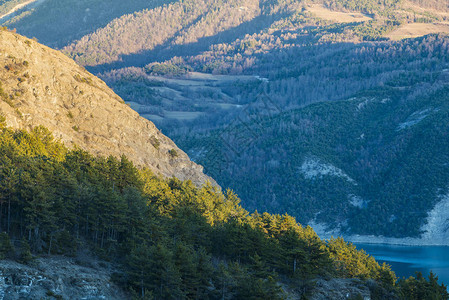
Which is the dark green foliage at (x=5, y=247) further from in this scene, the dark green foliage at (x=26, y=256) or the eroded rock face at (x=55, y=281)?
the dark green foliage at (x=26, y=256)

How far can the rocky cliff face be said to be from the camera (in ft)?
228

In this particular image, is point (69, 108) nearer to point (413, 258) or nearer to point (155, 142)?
point (155, 142)

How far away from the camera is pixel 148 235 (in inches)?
2191

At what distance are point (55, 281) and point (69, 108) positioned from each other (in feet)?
116

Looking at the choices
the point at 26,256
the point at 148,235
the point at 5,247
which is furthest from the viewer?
the point at 148,235

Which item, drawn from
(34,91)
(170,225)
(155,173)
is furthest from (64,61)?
(170,225)

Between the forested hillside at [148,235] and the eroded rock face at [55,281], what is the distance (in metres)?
1.24

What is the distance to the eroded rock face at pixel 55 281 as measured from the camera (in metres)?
41.8

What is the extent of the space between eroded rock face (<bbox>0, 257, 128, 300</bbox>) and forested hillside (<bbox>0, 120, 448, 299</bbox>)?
1.24 meters

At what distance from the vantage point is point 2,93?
220 ft

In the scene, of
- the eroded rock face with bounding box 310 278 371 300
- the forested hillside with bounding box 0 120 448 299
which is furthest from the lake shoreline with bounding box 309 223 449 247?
the eroded rock face with bounding box 310 278 371 300

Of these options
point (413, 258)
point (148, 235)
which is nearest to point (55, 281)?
point (148, 235)

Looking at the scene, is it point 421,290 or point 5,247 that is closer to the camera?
point 5,247

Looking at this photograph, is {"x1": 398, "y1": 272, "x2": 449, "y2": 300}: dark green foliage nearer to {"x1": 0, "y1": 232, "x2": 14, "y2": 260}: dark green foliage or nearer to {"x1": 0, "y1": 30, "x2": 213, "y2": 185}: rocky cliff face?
{"x1": 0, "y1": 30, "x2": 213, "y2": 185}: rocky cliff face
